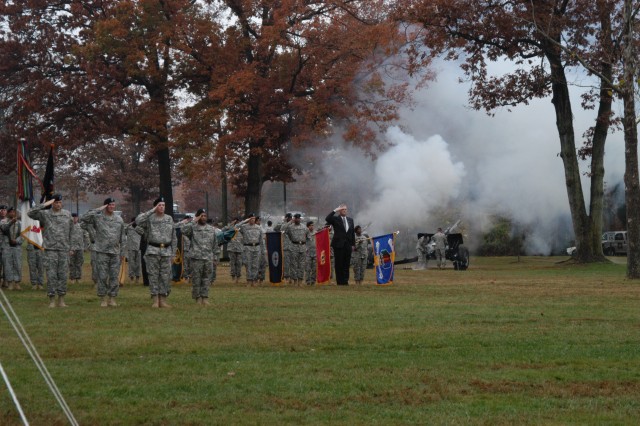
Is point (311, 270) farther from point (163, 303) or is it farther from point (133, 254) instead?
point (163, 303)

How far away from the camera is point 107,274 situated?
19516 mm

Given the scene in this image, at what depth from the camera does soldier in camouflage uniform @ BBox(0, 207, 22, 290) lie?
26156 mm

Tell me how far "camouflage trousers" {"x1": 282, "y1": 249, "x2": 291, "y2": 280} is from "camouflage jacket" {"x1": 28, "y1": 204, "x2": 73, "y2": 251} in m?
11.0

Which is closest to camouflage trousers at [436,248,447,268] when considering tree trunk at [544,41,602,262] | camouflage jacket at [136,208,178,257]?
tree trunk at [544,41,602,262]

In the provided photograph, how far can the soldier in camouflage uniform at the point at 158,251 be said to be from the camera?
62.4ft

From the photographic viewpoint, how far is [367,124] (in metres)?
44.8

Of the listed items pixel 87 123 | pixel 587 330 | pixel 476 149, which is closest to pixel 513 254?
pixel 476 149

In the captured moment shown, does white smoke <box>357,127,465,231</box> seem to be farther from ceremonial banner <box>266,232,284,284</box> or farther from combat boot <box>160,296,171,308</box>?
combat boot <box>160,296,171,308</box>

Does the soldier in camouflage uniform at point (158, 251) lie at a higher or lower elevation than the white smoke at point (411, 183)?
lower

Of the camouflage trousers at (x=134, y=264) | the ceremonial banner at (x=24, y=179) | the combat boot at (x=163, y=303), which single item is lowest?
the combat boot at (x=163, y=303)

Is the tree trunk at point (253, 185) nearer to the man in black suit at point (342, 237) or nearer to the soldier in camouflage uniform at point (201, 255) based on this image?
the man in black suit at point (342, 237)

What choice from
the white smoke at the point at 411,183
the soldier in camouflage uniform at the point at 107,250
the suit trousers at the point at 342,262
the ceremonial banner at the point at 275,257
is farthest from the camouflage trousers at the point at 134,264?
the white smoke at the point at 411,183

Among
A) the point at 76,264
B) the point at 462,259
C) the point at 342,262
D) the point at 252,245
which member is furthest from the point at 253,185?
the point at 342,262

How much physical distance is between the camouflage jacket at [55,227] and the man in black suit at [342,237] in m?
9.87
